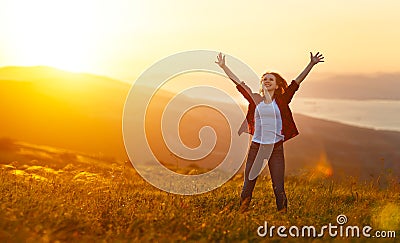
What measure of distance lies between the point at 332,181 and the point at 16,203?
759 cm

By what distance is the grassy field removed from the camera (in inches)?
263

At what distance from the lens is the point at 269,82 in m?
9.41

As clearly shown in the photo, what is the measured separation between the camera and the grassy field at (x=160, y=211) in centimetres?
669

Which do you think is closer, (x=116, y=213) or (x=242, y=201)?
(x=116, y=213)

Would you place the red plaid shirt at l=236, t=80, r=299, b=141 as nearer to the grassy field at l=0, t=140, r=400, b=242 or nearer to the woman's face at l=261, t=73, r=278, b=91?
the woman's face at l=261, t=73, r=278, b=91

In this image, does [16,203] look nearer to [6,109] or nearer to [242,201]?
[242,201]

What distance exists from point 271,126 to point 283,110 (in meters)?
0.38

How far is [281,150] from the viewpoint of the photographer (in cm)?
938

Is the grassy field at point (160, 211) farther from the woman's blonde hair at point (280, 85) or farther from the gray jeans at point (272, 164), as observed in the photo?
the woman's blonde hair at point (280, 85)

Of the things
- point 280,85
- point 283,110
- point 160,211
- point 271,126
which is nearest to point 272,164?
point 271,126

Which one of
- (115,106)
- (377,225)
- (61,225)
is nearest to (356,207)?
(377,225)

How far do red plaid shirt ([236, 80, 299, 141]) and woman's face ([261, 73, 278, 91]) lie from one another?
18cm

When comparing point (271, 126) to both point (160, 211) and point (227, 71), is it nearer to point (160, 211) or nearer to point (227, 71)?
point (227, 71)

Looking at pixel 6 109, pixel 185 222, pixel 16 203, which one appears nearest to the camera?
pixel 185 222
